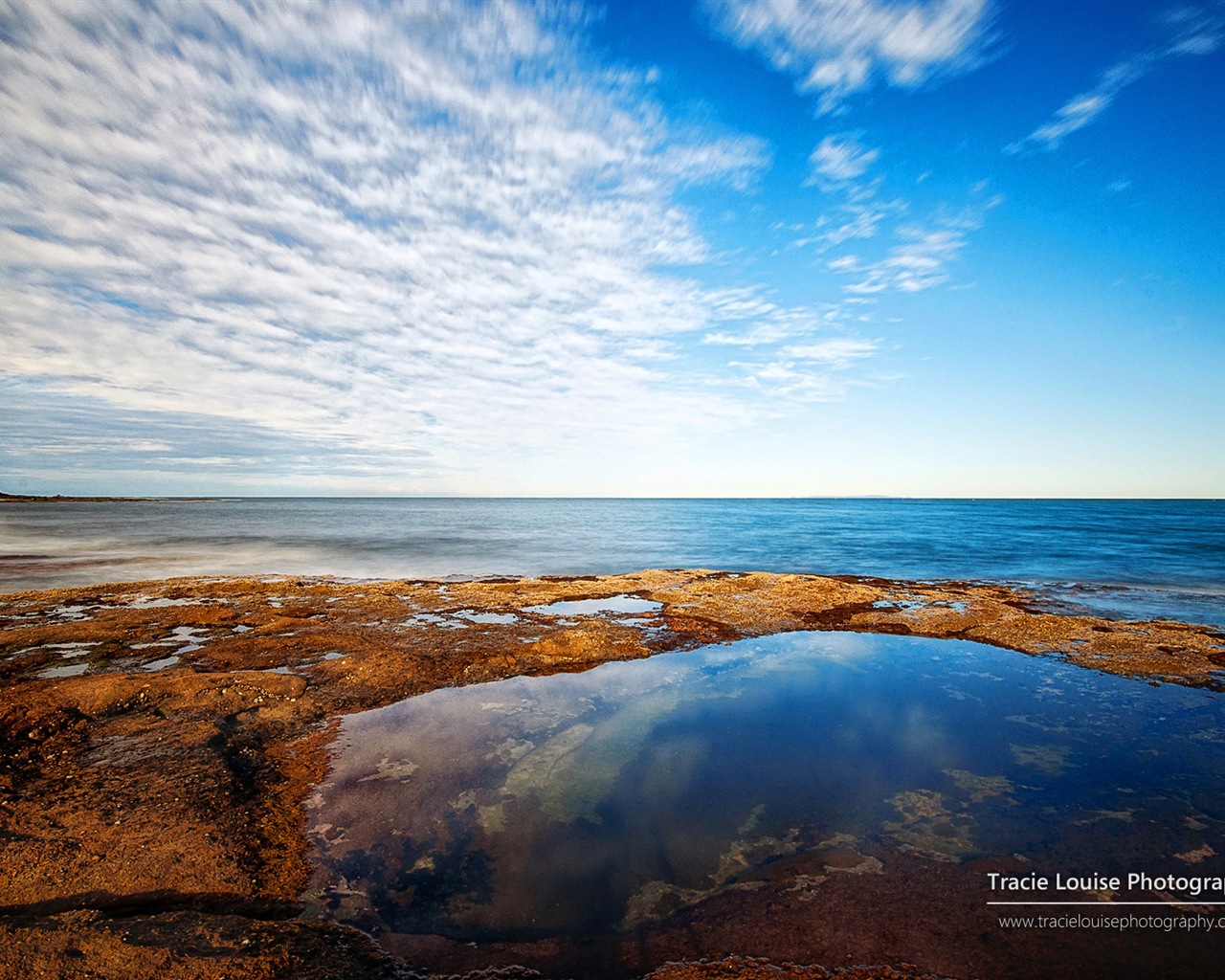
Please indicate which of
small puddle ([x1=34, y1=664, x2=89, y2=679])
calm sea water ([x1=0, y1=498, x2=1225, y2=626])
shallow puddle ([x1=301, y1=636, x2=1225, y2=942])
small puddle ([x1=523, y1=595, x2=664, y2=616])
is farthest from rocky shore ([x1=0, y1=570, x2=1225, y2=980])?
calm sea water ([x1=0, y1=498, x2=1225, y2=626])

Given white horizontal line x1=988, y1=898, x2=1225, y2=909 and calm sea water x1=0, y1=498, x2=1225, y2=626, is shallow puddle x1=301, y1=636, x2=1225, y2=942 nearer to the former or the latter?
white horizontal line x1=988, y1=898, x2=1225, y2=909

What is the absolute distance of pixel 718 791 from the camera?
5.77 metres

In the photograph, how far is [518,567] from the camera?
24500 mm

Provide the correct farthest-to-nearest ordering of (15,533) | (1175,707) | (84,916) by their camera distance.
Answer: (15,533)
(1175,707)
(84,916)

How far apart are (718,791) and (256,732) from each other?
5.74m

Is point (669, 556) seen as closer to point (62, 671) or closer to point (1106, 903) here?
point (62, 671)

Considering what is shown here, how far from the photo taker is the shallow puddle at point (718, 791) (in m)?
4.37

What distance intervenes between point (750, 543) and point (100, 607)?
34243mm

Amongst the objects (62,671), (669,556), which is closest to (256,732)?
(62,671)

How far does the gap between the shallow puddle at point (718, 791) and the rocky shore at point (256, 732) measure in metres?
0.37

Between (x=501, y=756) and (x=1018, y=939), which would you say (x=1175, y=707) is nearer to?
(x=1018, y=939)

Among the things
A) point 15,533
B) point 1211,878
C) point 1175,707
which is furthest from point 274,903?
point 15,533

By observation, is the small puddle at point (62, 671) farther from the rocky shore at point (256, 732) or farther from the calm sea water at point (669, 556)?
the calm sea water at point (669, 556)

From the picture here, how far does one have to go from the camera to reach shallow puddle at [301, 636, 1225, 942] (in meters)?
4.37
